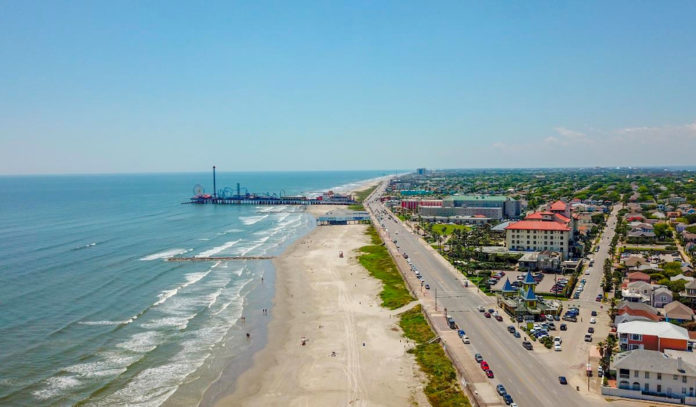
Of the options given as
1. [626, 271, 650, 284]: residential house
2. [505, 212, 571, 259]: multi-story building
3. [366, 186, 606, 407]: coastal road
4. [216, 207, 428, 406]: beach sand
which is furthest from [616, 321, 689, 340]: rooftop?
[505, 212, 571, 259]: multi-story building

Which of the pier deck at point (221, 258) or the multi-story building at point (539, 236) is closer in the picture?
the multi-story building at point (539, 236)

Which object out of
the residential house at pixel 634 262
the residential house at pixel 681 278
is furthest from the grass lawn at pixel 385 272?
the residential house at pixel 634 262

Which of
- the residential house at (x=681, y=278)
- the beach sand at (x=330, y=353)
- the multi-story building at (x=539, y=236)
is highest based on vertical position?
the multi-story building at (x=539, y=236)

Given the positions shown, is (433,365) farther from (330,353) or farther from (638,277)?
(638,277)

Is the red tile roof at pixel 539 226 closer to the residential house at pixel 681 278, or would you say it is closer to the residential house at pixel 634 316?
the residential house at pixel 681 278

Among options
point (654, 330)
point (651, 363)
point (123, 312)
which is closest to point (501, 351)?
point (651, 363)
